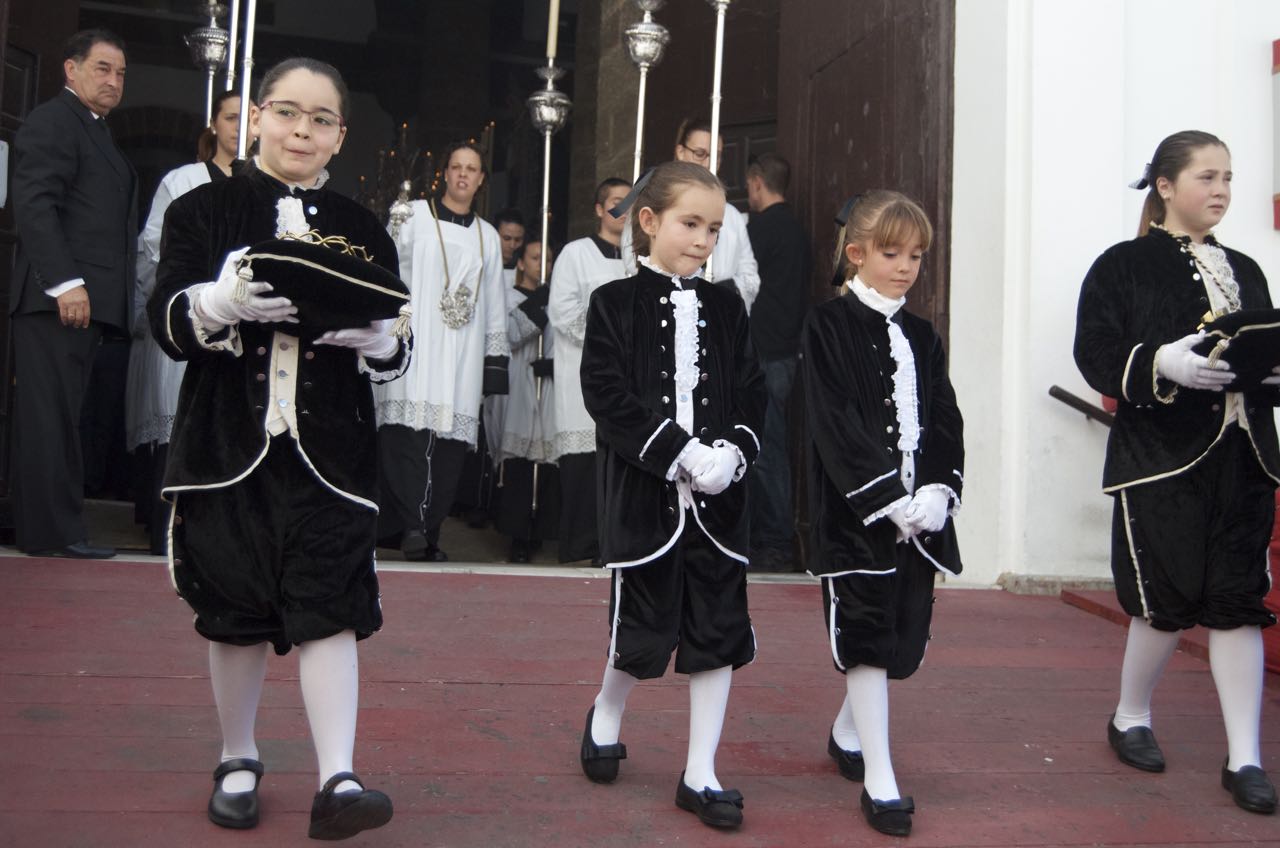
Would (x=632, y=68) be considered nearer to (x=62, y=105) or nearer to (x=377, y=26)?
(x=62, y=105)

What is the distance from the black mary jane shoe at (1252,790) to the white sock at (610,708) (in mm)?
1400

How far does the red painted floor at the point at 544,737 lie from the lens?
304 cm

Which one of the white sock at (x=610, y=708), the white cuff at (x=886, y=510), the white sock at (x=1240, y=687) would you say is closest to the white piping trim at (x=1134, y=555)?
the white sock at (x=1240, y=687)

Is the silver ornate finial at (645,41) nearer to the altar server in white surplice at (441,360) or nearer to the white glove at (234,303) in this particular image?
the altar server in white surplice at (441,360)

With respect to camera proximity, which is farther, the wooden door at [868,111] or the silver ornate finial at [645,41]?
the silver ornate finial at [645,41]

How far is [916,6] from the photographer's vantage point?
6.25 m

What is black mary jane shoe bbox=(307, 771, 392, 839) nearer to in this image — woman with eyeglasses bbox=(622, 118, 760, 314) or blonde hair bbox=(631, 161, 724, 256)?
blonde hair bbox=(631, 161, 724, 256)

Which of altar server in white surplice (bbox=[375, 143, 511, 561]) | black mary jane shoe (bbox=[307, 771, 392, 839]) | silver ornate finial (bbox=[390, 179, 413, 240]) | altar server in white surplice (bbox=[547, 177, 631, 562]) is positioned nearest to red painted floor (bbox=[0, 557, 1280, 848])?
black mary jane shoe (bbox=[307, 771, 392, 839])

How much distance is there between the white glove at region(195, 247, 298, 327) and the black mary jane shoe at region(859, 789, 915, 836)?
156 cm

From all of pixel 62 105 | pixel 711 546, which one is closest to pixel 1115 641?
pixel 711 546

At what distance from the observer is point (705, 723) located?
10.3 feet

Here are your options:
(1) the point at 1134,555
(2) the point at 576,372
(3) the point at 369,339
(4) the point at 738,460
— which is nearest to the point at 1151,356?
(1) the point at 1134,555

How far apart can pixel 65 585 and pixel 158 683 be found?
119 centimetres

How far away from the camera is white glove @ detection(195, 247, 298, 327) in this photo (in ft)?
8.80
